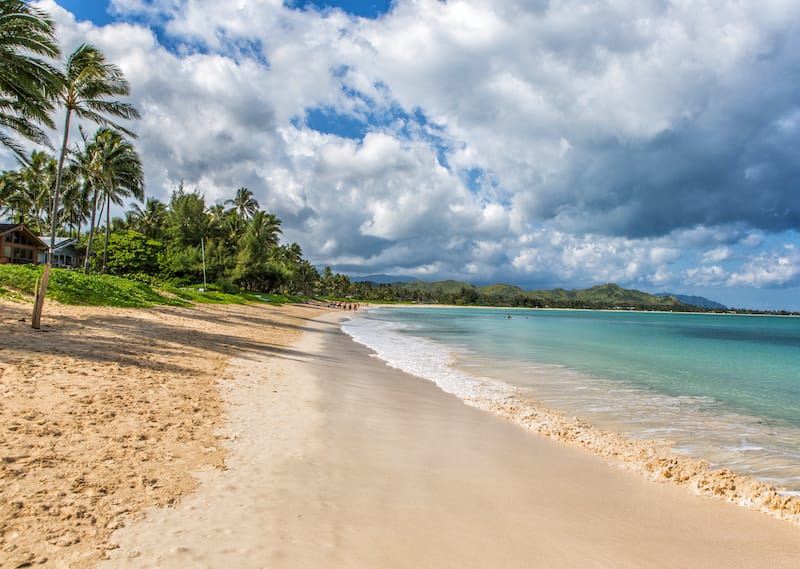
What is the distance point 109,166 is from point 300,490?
130ft

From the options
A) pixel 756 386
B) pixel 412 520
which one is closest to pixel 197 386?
pixel 412 520

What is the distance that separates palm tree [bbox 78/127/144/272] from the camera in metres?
34.6

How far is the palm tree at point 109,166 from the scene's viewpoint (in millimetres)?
34594

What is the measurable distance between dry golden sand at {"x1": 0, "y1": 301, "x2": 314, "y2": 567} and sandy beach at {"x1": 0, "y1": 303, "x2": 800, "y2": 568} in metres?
0.02

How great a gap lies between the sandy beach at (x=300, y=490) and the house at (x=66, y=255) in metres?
51.5

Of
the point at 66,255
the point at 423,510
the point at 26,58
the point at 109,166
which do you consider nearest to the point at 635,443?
the point at 423,510

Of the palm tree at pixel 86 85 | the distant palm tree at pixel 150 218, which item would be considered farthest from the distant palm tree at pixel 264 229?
the palm tree at pixel 86 85

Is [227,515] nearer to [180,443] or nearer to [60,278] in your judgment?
[180,443]

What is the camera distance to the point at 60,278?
19.4m

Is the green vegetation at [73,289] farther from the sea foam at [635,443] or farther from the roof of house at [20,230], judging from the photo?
the roof of house at [20,230]

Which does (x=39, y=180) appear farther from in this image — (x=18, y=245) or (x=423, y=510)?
(x=423, y=510)

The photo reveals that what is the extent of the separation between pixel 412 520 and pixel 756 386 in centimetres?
1823

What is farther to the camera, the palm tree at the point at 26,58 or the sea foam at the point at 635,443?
the palm tree at the point at 26,58

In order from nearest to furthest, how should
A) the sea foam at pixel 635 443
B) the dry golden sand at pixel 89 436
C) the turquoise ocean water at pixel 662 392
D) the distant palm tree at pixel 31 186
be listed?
the dry golden sand at pixel 89 436
the sea foam at pixel 635 443
the turquoise ocean water at pixel 662 392
the distant palm tree at pixel 31 186
